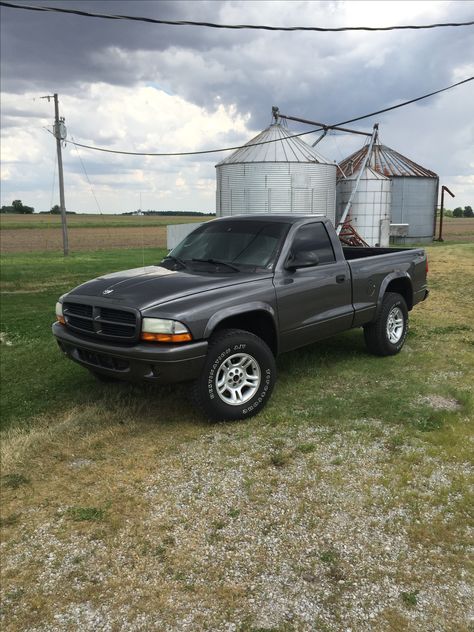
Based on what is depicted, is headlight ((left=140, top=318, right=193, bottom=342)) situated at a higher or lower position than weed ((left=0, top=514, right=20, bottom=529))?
higher

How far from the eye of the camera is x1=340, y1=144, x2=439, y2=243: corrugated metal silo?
33.1 metres

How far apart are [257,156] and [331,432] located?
73.3 ft

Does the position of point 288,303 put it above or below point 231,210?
below

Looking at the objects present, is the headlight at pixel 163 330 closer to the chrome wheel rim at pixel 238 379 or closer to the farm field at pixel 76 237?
the chrome wheel rim at pixel 238 379

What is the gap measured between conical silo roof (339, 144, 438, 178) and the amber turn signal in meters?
30.2

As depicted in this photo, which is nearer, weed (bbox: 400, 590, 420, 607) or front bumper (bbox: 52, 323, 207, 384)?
weed (bbox: 400, 590, 420, 607)

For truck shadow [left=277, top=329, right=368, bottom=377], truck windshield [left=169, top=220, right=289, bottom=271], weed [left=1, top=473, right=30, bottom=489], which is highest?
truck windshield [left=169, top=220, right=289, bottom=271]

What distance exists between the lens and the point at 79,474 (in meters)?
4.00

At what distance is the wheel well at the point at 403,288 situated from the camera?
23.0 feet

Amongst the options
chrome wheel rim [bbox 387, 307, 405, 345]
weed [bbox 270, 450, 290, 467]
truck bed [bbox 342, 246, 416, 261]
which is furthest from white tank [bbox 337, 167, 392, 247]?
weed [bbox 270, 450, 290, 467]

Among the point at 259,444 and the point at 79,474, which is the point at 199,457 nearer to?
the point at 259,444

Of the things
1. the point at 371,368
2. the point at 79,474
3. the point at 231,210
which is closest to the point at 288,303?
the point at 371,368

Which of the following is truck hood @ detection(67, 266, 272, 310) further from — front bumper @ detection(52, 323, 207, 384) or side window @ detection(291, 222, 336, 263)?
side window @ detection(291, 222, 336, 263)

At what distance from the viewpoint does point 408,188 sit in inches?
1312
